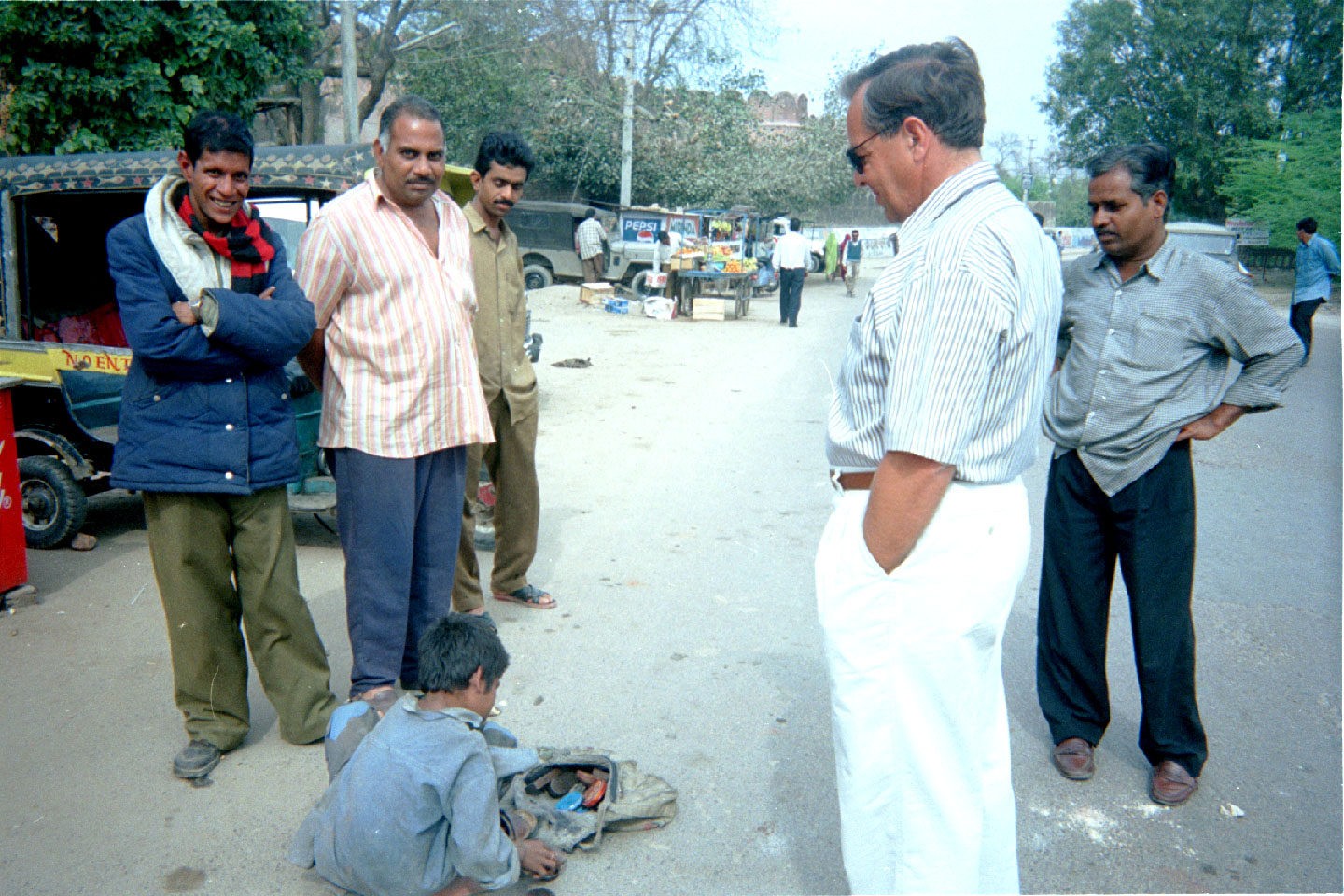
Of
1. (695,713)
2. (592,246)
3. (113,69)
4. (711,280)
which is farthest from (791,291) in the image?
(695,713)

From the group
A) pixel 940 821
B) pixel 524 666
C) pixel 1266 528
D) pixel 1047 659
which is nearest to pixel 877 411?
pixel 940 821

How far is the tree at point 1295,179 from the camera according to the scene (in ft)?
78.8

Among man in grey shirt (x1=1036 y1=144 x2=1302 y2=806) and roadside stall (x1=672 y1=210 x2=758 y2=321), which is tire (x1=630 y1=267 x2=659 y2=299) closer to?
roadside stall (x1=672 y1=210 x2=758 y2=321)

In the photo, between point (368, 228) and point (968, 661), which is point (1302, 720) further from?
point (368, 228)

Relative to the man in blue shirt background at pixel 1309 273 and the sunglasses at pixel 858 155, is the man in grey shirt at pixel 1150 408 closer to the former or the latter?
the sunglasses at pixel 858 155

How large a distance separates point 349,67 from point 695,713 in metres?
13.9

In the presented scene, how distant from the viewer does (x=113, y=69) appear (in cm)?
1046

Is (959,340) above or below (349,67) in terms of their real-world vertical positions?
below

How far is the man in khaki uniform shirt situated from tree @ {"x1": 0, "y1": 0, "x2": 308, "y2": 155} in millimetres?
8067

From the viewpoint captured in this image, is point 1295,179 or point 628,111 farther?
point 1295,179

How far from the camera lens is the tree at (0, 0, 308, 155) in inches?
397

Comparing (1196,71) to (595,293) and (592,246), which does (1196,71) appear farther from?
(595,293)

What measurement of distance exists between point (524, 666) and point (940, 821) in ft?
7.59

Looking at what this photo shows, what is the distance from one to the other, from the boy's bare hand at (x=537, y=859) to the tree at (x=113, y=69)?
10.4 metres
